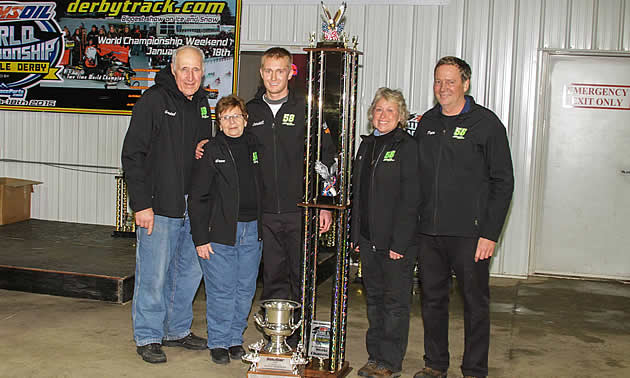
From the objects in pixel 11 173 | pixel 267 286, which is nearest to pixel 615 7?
pixel 267 286

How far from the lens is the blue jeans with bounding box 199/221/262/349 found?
3.76 m

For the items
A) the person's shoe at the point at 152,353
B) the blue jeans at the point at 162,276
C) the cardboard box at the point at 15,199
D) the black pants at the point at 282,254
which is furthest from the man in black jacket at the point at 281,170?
the cardboard box at the point at 15,199

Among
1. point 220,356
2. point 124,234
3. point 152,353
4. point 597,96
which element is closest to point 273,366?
point 220,356

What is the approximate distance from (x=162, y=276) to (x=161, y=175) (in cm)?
55

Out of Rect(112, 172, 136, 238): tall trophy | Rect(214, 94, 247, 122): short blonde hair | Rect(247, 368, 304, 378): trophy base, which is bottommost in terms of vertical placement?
Rect(247, 368, 304, 378): trophy base

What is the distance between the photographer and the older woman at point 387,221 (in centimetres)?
347

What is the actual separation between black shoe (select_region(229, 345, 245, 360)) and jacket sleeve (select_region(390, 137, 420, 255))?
1074 mm

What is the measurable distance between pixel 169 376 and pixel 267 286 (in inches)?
26.9

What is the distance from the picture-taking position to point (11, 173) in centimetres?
772

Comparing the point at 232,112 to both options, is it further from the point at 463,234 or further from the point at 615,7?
the point at 615,7

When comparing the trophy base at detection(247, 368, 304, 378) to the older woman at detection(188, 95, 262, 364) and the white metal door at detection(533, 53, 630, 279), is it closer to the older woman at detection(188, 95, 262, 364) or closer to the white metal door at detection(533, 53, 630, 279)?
the older woman at detection(188, 95, 262, 364)

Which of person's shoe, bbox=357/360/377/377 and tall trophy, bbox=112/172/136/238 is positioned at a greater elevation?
tall trophy, bbox=112/172/136/238

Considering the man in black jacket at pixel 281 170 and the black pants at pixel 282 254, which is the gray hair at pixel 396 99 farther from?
the black pants at pixel 282 254

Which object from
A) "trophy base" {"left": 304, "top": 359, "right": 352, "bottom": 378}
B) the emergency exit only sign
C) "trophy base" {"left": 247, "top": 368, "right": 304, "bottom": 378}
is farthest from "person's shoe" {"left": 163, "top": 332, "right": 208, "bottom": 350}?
the emergency exit only sign
